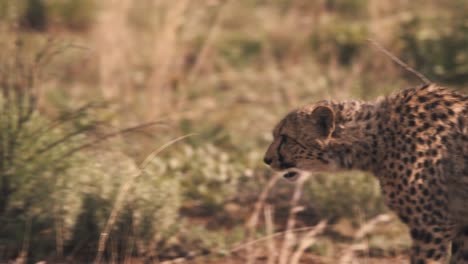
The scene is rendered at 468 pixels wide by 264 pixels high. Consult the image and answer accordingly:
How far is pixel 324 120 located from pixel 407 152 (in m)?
0.49

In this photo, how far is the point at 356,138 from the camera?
4.06 metres

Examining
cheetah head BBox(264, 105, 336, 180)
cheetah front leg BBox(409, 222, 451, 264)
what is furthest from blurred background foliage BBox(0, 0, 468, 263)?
cheetah front leg BBox(409, 222, 451, 264)

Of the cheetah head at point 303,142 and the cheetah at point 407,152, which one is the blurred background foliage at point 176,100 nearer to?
the cheetah head at point 303,142

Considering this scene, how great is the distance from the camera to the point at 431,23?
7.70m

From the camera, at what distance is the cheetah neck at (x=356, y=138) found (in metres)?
4.02

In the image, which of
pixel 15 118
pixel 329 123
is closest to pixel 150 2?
pixel 15 118

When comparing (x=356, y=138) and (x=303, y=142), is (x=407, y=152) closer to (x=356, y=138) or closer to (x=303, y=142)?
(x=356, y=138)

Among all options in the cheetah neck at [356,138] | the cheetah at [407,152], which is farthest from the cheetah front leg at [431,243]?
the cheetah neck at [356,138]

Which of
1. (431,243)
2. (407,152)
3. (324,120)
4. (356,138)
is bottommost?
(431,243)

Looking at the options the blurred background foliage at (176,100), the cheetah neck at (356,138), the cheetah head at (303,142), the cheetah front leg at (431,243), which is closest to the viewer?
the cheetah front leg at (431,243)

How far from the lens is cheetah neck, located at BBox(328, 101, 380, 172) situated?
402 centimetres

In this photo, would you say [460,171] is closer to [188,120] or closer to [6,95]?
[6,95]

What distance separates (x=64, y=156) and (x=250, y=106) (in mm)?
2922

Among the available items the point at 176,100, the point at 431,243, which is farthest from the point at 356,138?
the point at 176,100
